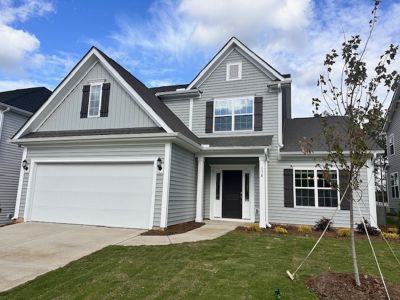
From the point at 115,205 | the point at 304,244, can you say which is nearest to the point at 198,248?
the point at 304,244

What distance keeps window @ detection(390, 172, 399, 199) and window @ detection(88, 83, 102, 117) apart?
17.2 metres

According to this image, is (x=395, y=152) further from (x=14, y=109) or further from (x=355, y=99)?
(x=14, y=109)

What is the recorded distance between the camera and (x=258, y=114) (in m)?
12.5

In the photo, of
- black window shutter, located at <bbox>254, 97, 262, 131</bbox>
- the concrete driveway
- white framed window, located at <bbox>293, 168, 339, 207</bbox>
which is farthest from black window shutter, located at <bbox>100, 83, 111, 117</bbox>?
white framed window, located at <bbox>293, 168, 339, 207</bbox>

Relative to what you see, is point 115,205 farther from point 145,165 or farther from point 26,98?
point 26,98

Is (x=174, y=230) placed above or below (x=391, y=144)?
below

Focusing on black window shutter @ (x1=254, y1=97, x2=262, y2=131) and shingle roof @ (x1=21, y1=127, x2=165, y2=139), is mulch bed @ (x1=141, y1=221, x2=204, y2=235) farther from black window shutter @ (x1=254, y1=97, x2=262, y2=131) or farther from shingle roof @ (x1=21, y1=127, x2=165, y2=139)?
black window shutter @ (x1=254, y1=97, x2=262, y2=131)

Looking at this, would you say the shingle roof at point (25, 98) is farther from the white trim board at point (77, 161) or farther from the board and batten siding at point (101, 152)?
the white trim board at point (77, 161)

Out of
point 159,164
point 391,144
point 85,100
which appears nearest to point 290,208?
point 159,164

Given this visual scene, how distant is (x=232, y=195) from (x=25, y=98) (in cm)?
1392

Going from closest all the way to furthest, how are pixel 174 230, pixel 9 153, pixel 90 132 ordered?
1. pixel 174 230
2. pixel 90 132
3. pixel 9 153

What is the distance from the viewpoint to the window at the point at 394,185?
1775 cm

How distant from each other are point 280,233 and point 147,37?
32.4 feet

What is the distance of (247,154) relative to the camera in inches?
449
